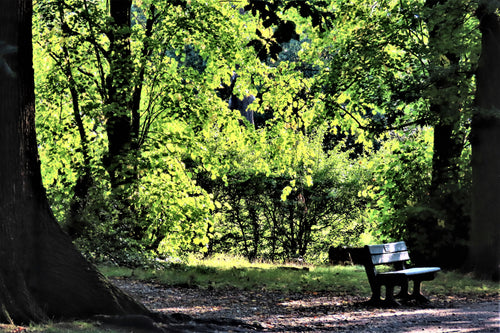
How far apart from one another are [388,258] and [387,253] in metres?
0.08

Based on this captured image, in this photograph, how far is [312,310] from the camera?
884 centimetres

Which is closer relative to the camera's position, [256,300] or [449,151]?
[256,300]

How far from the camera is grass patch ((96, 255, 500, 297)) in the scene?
10.9 metres

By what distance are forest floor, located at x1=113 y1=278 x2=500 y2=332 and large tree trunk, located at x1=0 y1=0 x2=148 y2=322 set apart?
161cm

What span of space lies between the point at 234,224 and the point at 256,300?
823cm

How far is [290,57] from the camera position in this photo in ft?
118

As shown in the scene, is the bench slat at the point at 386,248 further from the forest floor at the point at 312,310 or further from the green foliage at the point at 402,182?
the green foliage at the point at 402,182

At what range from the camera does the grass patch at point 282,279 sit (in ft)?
35.7

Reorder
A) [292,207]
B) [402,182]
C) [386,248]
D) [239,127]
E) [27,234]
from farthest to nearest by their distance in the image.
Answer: [292,207]
[239,127]
[402,182]
[386,248]
[27,234]

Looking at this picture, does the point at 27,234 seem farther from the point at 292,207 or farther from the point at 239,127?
the point at 292,207

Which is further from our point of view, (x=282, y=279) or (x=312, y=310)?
(x=282, y=279)

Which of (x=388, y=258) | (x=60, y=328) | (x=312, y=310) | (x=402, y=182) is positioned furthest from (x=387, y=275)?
(x=402, y=182)

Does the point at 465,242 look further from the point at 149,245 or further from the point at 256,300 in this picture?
the point at 149,245

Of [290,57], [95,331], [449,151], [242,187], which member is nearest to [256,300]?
[95,331]
